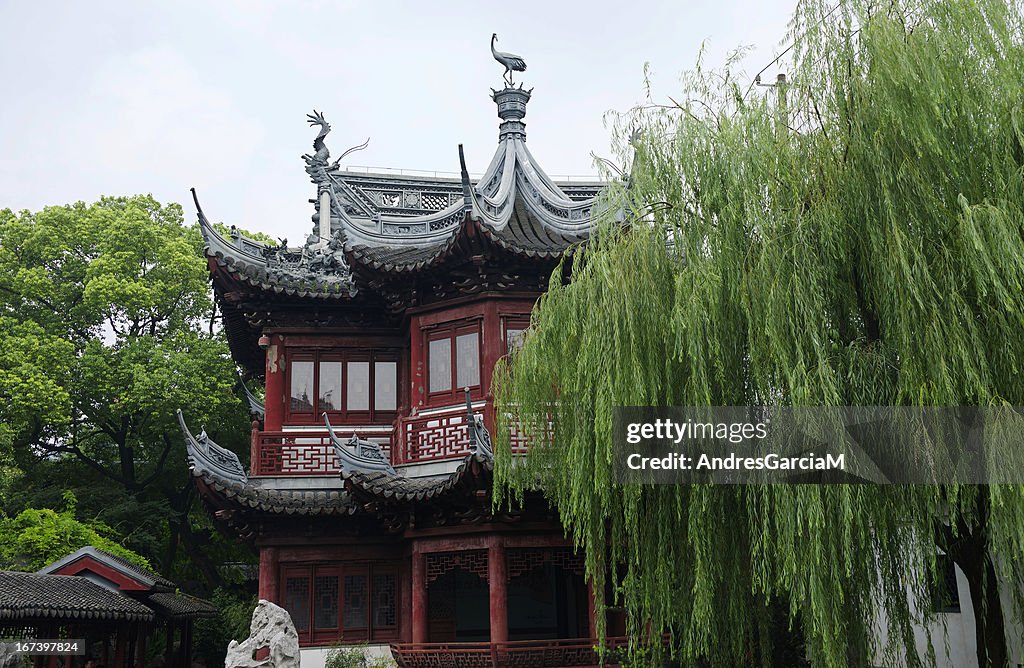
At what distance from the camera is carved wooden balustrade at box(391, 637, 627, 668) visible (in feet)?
35.2

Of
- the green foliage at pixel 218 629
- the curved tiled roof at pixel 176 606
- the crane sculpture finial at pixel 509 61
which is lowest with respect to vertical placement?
the green foliage at pixel 218 629

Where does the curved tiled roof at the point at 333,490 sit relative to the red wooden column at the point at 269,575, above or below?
above

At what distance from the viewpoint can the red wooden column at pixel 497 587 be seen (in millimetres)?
10930

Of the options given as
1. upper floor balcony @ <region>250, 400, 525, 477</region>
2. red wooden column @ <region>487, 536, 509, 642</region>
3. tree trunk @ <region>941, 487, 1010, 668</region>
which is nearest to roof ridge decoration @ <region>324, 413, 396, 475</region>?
upper floor balcony @ <region>250, 400, 525, 477</region>

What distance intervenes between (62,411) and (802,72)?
675 inches

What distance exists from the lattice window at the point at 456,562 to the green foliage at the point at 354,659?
1.16m

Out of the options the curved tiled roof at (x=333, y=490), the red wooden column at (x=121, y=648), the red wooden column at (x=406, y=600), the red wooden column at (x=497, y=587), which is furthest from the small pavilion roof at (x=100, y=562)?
the red wooden column at (x=497, y=587)

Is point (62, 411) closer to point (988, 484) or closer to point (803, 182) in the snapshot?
point (803, 182)

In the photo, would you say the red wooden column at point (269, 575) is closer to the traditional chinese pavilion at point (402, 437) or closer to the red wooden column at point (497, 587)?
the traditional chinese pavilion at point (402, 437)

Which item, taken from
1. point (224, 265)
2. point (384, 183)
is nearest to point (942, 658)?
point (224, 265)

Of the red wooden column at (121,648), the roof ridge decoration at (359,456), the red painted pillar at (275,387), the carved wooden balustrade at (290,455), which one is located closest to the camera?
the roof ridge decoration at (359,456)

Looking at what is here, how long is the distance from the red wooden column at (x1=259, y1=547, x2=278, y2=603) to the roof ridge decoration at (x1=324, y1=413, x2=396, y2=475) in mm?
1820

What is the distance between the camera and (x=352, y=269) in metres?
12.3

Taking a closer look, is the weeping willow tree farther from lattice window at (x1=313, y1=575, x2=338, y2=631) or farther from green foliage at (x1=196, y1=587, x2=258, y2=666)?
green foliage at (x1=196, y1=587, x2=258, y2=666)
